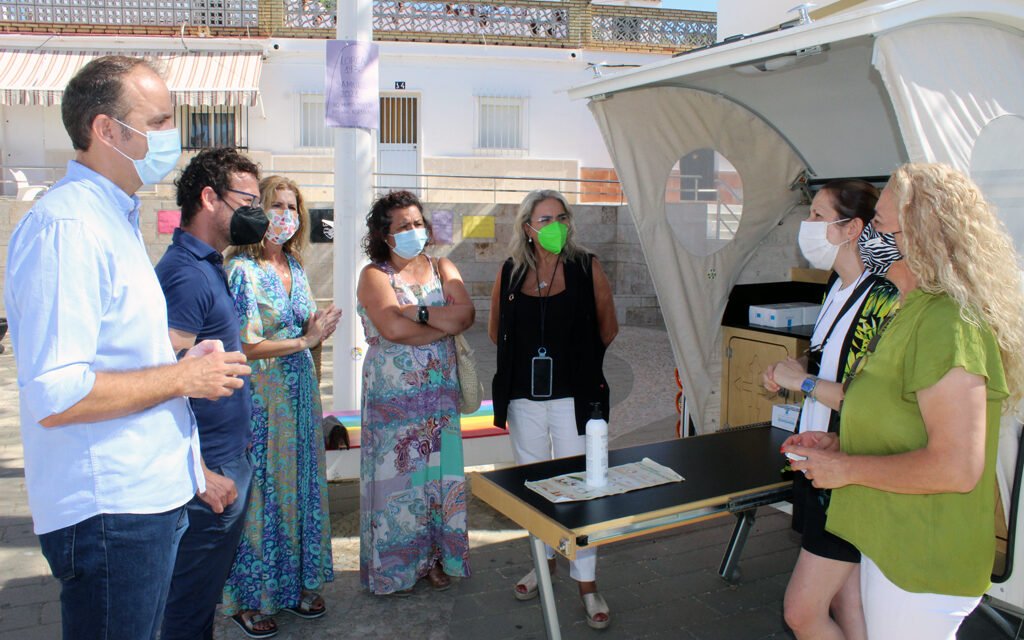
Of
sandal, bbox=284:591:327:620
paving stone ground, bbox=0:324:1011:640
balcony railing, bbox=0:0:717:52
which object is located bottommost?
paving stone ground, bbox=0:324:1011:640

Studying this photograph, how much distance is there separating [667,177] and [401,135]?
13.7m

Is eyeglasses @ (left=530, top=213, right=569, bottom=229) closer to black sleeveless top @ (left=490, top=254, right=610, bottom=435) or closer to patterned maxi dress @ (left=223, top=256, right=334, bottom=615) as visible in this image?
black sleeveless top @ (left=490, top=254, right=610, bottom=435)

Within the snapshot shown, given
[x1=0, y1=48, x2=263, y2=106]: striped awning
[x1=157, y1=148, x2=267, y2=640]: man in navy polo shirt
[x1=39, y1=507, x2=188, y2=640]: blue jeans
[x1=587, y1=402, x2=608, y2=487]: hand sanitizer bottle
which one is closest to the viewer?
[x1=39, y1=507, x2=188, y2=640]: blue jeans

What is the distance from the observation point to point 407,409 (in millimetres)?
3762

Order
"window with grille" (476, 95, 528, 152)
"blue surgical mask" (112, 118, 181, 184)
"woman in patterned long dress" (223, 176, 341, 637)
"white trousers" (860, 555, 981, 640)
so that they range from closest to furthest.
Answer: "blue surgical mask" (112, 118, 181, 184)
"white trousers" (860, 555, 981, 640)
"woman in patterned long dress" (223, 176, 341, 637)
"window with grille" (476, 95, 528, 152)

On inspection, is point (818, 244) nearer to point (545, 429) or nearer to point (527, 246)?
point (527, 246)

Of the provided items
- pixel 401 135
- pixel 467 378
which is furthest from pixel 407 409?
pixel 401 135

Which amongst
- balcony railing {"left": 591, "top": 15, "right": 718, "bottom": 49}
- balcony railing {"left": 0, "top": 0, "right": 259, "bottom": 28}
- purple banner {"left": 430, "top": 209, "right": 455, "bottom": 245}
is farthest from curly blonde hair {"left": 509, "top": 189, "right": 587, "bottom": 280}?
balcony railing {"left": 0, "top": 0, "right": 259, "bottom": 28}

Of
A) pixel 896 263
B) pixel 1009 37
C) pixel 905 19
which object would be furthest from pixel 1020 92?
pixel 896 263

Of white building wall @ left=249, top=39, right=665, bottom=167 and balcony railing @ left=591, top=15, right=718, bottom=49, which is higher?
balcony railing @ left=591, top=15, right=718, bottom=49

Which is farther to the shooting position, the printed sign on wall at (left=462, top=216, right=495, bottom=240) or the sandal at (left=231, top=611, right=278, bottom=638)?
the printed sign on wall at (left=462, top=216, right=495, bottom=240)

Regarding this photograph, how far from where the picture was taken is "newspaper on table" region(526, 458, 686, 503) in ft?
9.70

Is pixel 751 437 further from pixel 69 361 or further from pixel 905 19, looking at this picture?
pixel 69 361

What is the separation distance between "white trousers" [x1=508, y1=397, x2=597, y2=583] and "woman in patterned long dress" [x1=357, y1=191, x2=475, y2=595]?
1.00 ft
